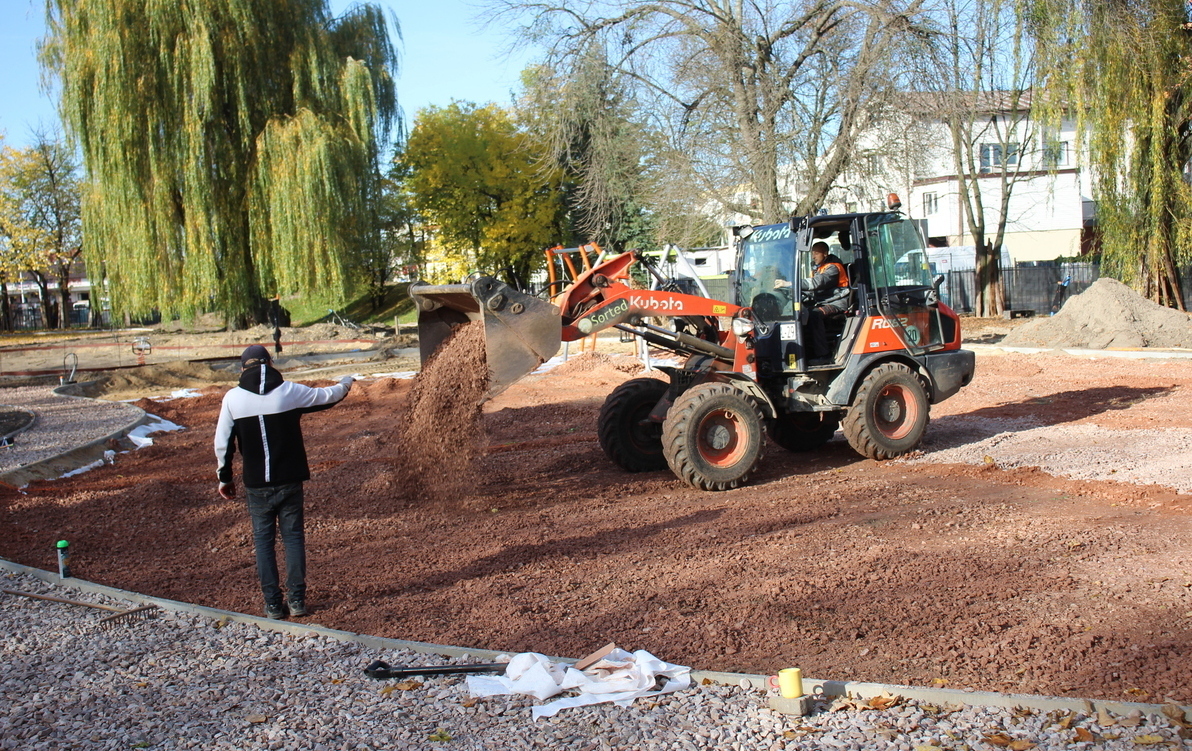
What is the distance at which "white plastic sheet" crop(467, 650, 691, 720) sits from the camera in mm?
4457

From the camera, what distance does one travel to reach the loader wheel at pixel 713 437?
28.1ft

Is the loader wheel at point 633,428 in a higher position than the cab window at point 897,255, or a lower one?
lower

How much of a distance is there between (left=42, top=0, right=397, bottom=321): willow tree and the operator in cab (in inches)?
701

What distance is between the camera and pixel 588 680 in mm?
4578

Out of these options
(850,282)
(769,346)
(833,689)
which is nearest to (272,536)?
(833,689)

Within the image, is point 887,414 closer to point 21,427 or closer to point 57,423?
point 57,423

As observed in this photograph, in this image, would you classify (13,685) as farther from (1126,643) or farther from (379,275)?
(379,275)

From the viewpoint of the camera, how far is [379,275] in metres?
51.0

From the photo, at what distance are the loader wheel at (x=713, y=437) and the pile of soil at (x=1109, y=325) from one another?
14719mm

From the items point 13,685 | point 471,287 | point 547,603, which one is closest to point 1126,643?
point 547,603

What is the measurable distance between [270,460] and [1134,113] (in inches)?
913

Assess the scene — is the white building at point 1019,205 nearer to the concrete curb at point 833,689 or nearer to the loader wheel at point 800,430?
the loader wheel at point 800,430

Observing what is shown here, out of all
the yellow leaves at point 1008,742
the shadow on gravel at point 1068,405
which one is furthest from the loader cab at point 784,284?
the yellow leaves at point 1008,742

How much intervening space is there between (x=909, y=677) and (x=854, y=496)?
12.5 feet
